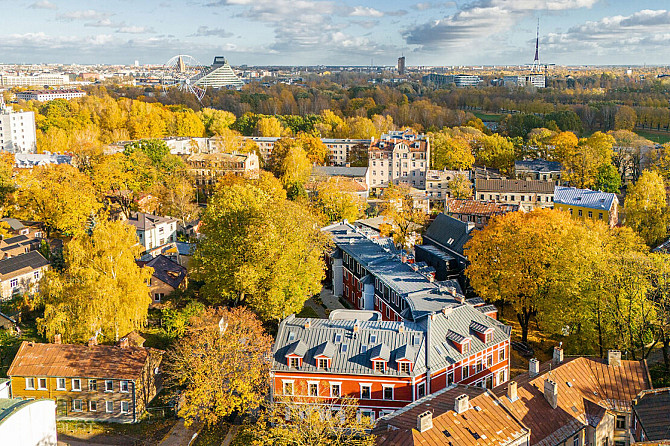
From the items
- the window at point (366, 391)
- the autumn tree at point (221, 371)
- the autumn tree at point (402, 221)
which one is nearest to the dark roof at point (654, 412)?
the window at point (366, 391)

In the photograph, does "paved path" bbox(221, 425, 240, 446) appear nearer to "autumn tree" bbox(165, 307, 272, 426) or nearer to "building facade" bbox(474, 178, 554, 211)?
"autumn tree" bbox(165, 307, 272, 426)

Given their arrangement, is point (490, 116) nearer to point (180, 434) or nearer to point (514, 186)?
point (514, 186)

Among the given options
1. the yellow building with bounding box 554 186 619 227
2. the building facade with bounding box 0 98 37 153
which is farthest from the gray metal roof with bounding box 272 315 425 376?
the building facade with bounding box 0 98 37 153

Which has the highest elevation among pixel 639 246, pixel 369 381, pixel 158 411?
pixel 639 246

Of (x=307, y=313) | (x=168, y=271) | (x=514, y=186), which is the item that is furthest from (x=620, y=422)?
(x=514, y=186)

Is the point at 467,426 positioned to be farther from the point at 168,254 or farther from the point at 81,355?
the point at 168,254

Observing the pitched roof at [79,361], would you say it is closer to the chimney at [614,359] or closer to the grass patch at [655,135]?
the chimney at [614,359]

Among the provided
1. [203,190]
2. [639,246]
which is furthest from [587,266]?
[203,190]

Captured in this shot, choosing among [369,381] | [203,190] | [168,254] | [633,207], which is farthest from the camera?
[203,190]
